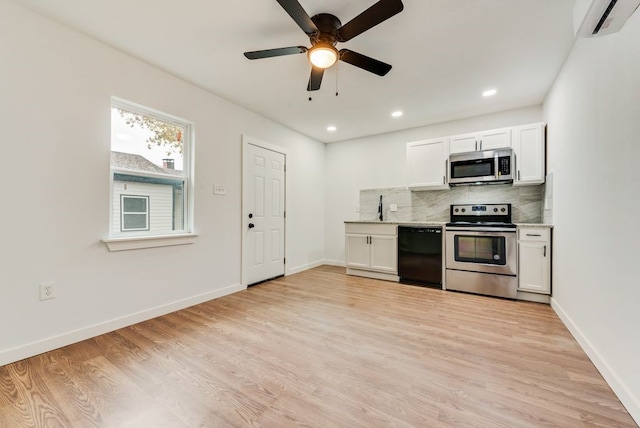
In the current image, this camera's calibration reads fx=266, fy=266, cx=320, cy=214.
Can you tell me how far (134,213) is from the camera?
2.68 meters

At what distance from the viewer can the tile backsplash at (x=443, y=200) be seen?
369cm

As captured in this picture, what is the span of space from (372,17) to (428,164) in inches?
109

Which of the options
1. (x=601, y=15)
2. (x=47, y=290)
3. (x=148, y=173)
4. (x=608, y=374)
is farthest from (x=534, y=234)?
(x=47, y=290)

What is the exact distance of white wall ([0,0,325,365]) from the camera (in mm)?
1928

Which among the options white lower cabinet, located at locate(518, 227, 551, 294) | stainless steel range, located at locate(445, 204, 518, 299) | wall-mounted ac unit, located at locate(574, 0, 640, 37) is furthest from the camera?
stainless steel range, located at locate(445, 204, 518, 299)

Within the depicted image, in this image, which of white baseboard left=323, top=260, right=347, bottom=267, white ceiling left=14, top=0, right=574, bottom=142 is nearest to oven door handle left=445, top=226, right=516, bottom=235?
white ceiling left=14, top=0, right=574, bottom=142

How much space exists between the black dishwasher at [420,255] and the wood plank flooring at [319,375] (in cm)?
99

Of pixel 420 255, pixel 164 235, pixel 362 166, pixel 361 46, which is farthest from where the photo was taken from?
pixel 362 166

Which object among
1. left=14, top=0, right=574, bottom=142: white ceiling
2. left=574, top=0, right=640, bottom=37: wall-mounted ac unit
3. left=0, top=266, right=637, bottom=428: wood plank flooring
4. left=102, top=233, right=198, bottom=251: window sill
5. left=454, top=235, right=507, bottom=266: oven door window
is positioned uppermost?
left=14, top=0, right=574, bottom=142: white ceiling

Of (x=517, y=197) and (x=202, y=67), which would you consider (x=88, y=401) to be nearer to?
(x=202, y=67)

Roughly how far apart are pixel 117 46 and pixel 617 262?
415 centimetres

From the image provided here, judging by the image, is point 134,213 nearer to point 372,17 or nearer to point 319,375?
point 319,375

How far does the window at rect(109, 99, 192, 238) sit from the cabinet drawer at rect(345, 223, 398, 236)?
8.17 ft

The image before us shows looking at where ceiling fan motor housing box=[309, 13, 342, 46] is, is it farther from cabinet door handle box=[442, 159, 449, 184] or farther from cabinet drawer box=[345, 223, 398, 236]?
cabinet drawer box=[345, 223, 398, 236]
